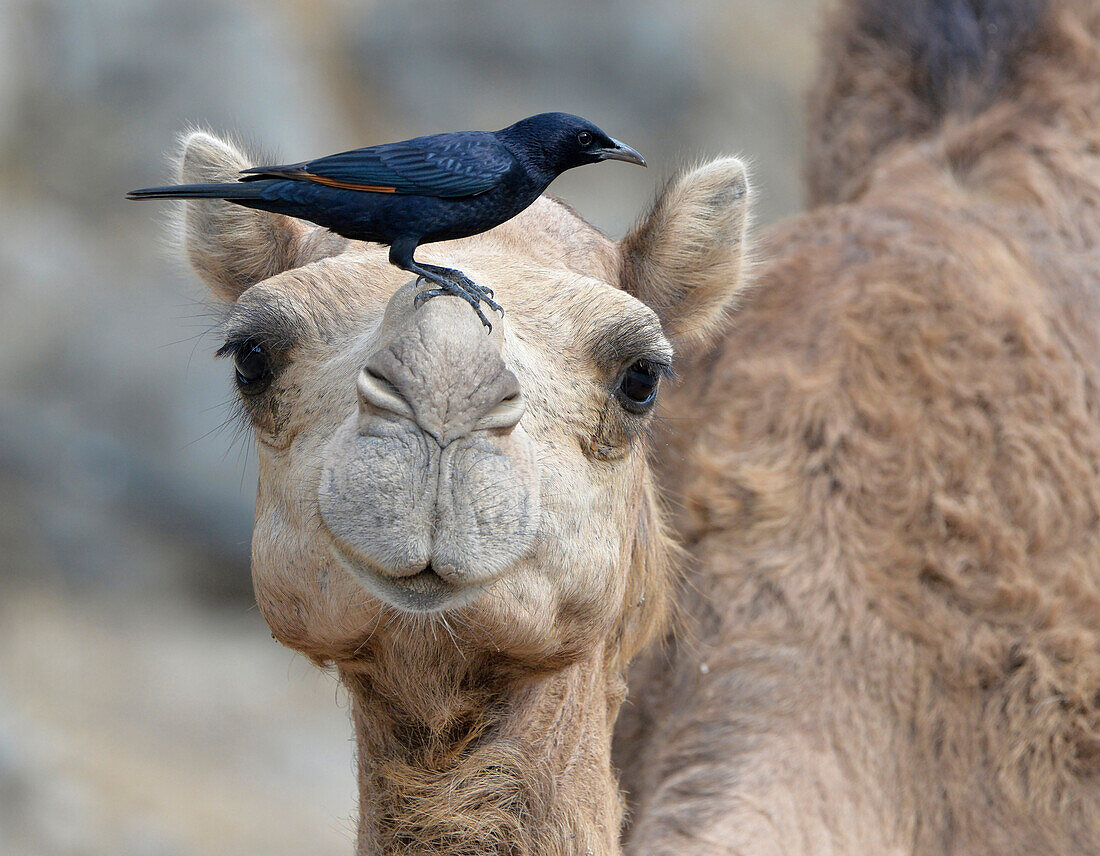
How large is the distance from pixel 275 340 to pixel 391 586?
1.99ft

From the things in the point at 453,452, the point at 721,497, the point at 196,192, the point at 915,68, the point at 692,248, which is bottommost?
the point at 453,452

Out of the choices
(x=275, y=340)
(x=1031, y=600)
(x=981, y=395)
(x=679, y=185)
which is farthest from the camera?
(x=981, y=395)

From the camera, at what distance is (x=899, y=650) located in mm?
3186

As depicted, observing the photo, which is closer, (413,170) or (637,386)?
(413,170)

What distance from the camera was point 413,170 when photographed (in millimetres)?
1917

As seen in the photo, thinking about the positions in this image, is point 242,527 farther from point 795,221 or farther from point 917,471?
point 917,471

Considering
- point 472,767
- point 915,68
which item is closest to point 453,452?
point 472,767

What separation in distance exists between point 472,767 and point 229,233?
4.63ft

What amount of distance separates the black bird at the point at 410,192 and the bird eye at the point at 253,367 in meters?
0.37

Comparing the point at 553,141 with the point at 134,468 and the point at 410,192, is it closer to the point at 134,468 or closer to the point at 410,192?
the point at 410,192

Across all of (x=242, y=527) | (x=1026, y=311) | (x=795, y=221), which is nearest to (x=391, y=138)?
(x=242, y=527)

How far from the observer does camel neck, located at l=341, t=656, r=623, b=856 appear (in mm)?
2334

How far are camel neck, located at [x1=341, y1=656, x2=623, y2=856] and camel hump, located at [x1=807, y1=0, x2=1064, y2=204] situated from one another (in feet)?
10.1

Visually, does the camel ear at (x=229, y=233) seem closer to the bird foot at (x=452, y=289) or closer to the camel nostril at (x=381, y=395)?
the bird foot at (x=452, y=289)
